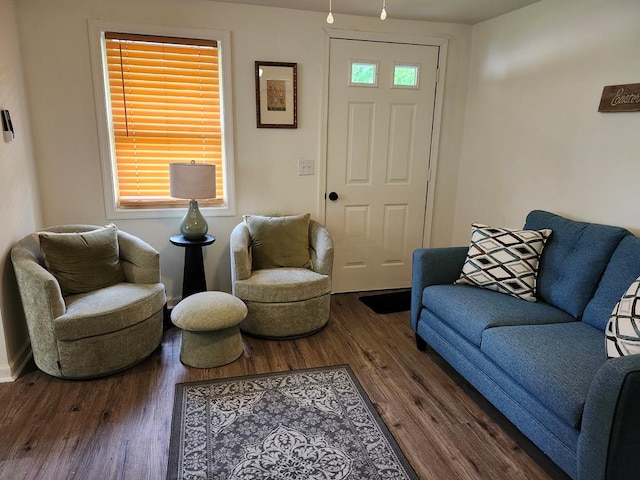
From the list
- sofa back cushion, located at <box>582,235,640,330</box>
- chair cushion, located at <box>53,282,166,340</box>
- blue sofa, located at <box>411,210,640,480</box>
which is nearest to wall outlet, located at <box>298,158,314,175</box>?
blue sofa, located at <box>411,210,640,480</box>

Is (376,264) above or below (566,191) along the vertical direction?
below

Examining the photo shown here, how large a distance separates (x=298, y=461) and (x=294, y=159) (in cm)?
231

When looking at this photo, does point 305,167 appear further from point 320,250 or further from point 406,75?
point 406,75

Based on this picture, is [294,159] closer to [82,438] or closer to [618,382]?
[82,438]

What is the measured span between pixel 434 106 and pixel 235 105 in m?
1.72

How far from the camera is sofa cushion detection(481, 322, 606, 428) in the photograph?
1.59 m

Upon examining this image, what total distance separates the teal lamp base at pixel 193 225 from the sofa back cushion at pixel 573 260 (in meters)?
2.28

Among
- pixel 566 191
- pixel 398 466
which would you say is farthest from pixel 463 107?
pixel 398 466

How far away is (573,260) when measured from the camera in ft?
7.57

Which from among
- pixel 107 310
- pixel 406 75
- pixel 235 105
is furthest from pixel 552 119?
pixel 107 310

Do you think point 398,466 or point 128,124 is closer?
point 398,466

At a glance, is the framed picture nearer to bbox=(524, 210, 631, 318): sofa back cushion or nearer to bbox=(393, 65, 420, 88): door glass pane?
bbox=(393, 65, 420, 88): door glass pane

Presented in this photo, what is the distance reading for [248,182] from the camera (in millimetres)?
3354

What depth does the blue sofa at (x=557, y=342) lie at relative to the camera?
1.41 meters
